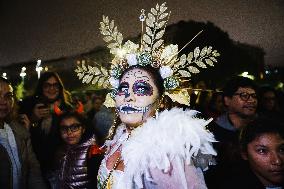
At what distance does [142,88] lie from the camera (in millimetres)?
2670

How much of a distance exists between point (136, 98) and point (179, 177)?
2.45 ft

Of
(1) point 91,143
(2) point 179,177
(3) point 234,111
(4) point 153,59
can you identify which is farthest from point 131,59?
(3) point 234,111

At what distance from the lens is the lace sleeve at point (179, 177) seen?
2.10 meters

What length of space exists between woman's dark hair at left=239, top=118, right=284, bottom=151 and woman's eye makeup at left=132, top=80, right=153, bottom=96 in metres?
1.06

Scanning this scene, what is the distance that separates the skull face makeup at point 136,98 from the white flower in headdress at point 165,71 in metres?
0.14

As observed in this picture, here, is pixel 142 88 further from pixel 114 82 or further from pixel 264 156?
pixel 264 156

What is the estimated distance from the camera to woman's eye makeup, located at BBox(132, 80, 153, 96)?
2.66 meters

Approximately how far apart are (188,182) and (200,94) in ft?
16.0

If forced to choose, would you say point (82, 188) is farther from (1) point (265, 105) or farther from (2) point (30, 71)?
(2) point (30, 71)

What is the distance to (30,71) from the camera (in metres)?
33.6

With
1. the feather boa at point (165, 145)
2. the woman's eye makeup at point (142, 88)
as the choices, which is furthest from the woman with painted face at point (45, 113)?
the feather boa at point (165, 145)

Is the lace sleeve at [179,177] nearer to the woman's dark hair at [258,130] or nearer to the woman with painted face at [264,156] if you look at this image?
the woman with painted face at [264,156]

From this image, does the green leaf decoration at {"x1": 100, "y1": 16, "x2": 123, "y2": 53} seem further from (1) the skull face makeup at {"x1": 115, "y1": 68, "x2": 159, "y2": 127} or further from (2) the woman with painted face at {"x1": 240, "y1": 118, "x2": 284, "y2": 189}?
(2) the woman with painted face at {"x1": 240, "y1": 118, "x2": 284, "y2": 189}

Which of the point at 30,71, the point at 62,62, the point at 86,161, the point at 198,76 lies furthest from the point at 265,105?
the point at 62,62
